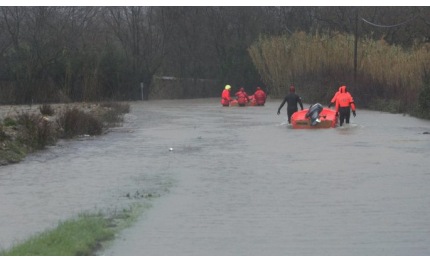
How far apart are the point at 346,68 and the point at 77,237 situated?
48388 mm

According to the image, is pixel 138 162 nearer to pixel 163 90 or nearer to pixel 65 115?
pixel 65 115

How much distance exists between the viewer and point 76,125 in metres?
32.7

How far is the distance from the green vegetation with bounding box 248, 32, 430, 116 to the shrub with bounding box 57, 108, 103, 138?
1535cm

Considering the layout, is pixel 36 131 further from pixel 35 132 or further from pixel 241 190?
pixel 241 190

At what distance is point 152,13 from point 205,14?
191 inches

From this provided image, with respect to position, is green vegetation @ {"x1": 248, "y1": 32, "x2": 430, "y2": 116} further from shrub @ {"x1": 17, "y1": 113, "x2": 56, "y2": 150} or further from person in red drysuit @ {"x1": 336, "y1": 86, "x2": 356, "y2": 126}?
shrub @ {"x1": 17, "y1": 113, "x2": 56, "y2": 150}

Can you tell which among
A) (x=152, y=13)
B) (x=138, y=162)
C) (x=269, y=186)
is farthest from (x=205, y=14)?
(x=269, y=186)

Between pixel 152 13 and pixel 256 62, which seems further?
pixel 152 13

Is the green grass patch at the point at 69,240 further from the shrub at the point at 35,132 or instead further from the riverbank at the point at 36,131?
the shrub at the point at 35,132

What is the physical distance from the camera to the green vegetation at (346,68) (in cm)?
4869

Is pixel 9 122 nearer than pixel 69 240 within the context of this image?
No

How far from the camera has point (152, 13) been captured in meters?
83.4

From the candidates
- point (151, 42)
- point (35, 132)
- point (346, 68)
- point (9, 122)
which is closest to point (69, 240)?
point (35, 132)

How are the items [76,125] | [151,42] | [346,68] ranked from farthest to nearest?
[151,42] < [346,68] < [76,125]
